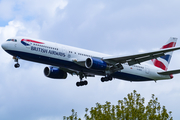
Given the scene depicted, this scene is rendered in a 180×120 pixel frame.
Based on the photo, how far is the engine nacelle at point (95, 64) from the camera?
2106 inches

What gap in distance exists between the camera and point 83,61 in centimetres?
5416

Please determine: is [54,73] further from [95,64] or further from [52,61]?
[95,64]

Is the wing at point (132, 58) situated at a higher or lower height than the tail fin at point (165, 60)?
lower

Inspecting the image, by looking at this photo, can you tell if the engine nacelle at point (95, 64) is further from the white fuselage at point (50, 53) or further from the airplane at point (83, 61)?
the white fuselage at point (50, 53)

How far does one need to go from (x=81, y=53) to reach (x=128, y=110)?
58.6 ft

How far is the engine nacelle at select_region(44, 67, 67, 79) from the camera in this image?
61125mm

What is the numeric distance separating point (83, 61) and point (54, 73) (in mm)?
8710

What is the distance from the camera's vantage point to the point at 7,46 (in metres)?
51.9

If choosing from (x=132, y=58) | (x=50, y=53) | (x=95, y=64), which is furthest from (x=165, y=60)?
(x=50, y=53)

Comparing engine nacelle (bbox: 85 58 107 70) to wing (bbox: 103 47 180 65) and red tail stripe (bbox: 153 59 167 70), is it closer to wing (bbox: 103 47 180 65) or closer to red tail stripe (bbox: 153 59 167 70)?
wing (bbox: 103 47 180 65)

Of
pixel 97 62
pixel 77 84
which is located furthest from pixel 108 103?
pixel 77 84

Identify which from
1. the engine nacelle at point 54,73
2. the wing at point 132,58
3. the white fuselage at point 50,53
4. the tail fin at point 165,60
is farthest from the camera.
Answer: the tail fin at point 165,60

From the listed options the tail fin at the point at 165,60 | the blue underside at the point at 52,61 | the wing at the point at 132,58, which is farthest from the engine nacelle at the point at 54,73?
the tail fin at the point at 165,60

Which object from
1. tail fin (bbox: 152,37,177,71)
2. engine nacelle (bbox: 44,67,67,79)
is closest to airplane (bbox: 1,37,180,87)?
engine nacelle (bbox: 44,67,67,79)
